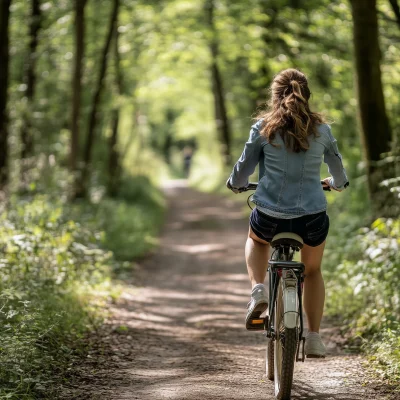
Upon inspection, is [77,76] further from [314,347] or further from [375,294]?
[314,347]

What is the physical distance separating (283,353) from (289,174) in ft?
3.94

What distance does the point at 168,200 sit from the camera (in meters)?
28.5

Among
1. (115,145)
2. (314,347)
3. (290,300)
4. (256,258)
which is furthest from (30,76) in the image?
(290,300)

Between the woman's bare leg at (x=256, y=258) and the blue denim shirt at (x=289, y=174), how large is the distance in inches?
17.6

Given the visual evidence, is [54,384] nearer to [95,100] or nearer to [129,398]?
[129,398]

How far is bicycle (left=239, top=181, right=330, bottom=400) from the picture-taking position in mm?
4387

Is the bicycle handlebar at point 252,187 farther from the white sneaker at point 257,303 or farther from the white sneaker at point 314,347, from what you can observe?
the white sneaker at point 314,347

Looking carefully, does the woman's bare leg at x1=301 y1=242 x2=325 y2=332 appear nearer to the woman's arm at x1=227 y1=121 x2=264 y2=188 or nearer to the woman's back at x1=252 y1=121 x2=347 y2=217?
the woman's back at x1=252 y1=121 x2=347 y2=217

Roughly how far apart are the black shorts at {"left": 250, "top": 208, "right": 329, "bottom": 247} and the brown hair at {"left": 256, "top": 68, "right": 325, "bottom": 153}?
1.58 feet

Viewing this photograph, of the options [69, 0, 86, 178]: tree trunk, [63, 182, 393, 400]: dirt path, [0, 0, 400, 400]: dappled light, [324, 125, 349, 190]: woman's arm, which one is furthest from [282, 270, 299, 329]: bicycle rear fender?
[69, 0, 86, 178]: tree trunk

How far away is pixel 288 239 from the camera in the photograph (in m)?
4.59

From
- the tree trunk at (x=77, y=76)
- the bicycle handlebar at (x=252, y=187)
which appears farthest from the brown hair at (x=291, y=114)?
the tree trunk at (x=77, y=76)

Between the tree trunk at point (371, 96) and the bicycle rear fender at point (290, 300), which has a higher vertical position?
the tree trunk at point (371, 96)

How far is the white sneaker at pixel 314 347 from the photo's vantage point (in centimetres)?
480
